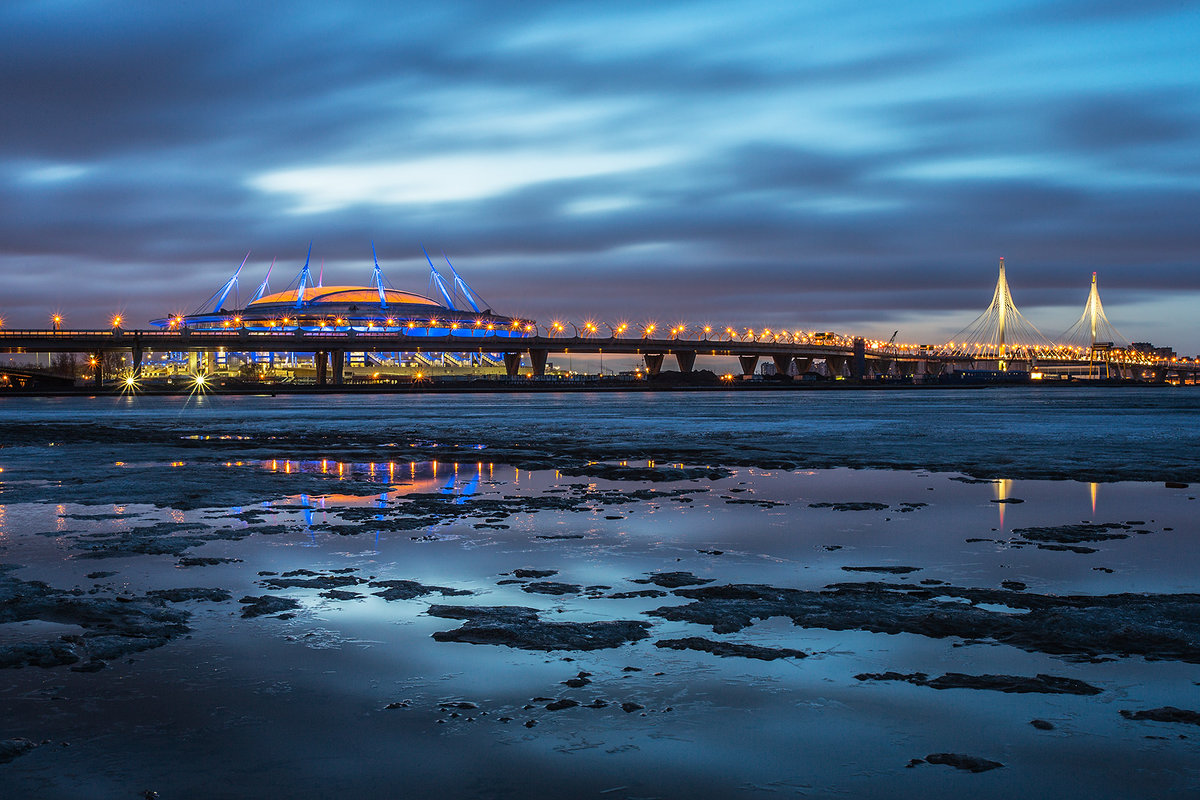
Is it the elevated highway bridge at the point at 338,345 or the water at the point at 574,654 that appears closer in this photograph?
the water at the point at 574,654

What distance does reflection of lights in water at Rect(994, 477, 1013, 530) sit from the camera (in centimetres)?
1454

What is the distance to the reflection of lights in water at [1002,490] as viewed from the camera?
14.5 metres

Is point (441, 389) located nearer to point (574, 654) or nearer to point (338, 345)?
point (338, 345)

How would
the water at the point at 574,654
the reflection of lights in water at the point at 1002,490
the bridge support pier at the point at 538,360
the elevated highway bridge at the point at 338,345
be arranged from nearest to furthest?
the water at the point at 574,654
the reflection of lights in water at the point at 1002,490
the elevated highway bridge at the point at 338,345
the bridge support pier at the point at 538,360

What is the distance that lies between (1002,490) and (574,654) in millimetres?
12044

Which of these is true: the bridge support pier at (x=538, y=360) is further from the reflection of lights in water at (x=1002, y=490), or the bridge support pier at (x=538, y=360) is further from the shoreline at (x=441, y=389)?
the reflection of lights in water at (x=1002, y=490)

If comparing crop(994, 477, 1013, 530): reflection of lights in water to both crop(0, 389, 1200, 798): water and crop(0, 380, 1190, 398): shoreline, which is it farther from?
crop(0, 380, 1190, 398): shoreline

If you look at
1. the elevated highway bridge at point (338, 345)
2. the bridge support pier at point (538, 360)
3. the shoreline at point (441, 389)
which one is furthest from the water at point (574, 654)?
the bridge support pier at point (538, 360)

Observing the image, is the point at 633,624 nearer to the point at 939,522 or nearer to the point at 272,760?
the point at 272,760

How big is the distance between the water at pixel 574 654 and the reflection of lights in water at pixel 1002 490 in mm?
106

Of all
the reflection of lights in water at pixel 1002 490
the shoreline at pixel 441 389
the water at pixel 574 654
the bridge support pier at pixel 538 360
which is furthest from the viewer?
the bridge support pier at pixel 538 360

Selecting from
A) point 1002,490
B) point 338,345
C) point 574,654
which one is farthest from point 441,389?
point 574,654

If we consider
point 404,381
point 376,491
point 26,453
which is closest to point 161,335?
point 404,381

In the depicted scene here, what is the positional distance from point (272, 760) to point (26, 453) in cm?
2547
